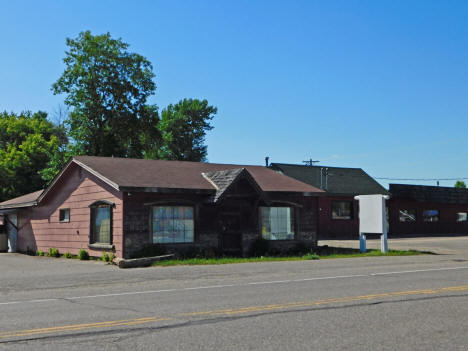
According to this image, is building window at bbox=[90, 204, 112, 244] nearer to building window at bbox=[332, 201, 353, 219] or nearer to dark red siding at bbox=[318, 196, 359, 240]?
dark red siding at bbox=[318, 196, 359, 240]

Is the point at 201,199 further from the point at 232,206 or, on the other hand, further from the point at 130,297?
the point at 130,297

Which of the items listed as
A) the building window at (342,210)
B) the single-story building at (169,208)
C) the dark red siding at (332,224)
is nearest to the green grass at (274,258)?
the single-story building at (169,208)

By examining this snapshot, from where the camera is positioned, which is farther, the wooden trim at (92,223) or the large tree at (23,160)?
the large tree at (23,160)

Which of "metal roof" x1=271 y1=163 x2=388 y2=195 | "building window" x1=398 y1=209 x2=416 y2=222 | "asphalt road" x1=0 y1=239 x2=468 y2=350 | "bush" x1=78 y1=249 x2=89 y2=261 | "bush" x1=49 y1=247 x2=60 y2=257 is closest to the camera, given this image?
"asphalt road" x1=0 y1=239 x2=468 y2=350

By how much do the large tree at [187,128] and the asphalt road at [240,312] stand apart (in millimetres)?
55660

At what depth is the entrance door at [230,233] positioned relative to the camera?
2341cm

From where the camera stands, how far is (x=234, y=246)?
2361cm

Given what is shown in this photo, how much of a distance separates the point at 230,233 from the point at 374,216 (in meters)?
6.71

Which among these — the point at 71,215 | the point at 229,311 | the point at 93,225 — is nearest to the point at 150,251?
the point at 93,225

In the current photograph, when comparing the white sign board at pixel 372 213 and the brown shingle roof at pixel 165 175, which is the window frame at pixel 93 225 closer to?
the brown shingle roof at pixel 165 175

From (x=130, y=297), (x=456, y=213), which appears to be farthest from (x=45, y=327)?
(x=456, y=213)

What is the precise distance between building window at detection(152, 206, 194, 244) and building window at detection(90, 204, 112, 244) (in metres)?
1.92

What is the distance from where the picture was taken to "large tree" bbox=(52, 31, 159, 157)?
1813 inches

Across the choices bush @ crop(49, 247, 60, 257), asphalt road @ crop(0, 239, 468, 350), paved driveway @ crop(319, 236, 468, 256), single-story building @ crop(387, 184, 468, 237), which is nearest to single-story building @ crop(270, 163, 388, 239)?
single-story building @ crop(387, 184, 468, 237)
